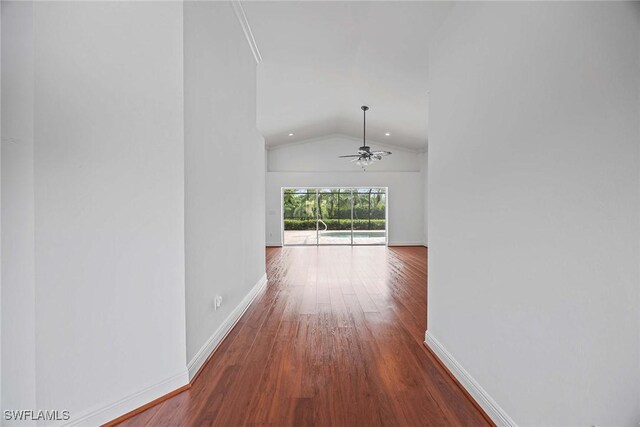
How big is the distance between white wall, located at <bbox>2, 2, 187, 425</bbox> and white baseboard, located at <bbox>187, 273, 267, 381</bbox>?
140 millimetres

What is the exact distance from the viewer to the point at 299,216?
9.02 meters

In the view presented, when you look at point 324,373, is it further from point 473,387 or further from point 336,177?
point 336,177

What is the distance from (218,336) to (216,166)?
1418 mm

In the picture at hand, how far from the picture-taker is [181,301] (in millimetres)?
1732

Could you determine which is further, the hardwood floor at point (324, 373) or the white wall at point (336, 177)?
the white wall at point (336, 177)

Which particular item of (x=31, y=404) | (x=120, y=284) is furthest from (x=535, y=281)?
(x=31, y=404)

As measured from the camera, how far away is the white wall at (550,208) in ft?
2.91

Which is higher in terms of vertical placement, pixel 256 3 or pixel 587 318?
pixel 256 3

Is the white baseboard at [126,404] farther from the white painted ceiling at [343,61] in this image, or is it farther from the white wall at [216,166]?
the white painted ceiling at [343,61]

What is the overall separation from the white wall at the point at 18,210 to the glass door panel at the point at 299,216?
7519 mm

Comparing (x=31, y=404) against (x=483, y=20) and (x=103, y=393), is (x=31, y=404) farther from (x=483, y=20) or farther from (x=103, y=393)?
(x=483, y=20)

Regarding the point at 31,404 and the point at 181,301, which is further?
the point at 181,301

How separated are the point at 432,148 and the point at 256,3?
7.08ft

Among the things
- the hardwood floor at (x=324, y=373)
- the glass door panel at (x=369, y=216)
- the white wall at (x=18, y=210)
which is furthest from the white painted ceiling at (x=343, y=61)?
the hardwood floor at (x=324, y=373)
